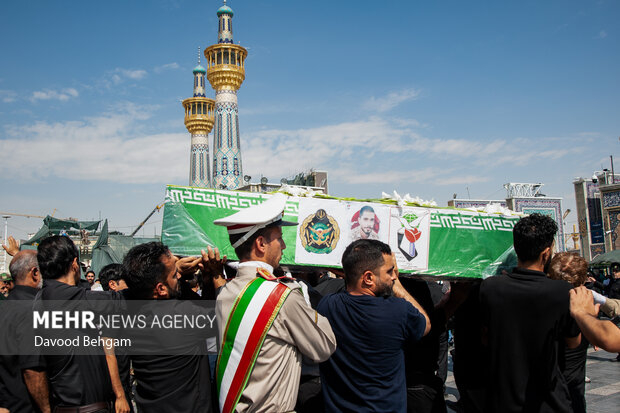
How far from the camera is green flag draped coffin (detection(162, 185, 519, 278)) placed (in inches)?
173

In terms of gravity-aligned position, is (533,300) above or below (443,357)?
above

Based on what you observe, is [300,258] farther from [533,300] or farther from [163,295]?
[533,300]

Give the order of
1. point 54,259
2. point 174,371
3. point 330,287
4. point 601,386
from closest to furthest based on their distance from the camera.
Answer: point 174,371, point 54,259, point 330,287, point 601,386

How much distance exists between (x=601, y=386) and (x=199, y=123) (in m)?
A: 27.9

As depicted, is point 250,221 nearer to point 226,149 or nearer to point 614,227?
point 226,149

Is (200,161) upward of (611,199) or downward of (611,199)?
upward

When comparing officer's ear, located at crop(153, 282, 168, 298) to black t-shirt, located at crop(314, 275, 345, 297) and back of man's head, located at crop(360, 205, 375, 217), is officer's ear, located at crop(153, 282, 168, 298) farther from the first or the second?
back of man's head, located at crop(360, 205, 375, 217)

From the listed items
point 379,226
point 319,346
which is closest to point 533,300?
point 319,346

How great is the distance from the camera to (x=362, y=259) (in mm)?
2850

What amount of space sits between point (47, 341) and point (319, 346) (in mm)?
1877

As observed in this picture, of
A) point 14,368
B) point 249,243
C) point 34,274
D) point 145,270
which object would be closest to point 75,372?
point 14,368

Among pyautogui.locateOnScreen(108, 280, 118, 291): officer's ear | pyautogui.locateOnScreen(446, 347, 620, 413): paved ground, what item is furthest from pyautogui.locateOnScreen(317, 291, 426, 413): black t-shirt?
pyautogui.locateOnScreen(446, 347, 620, 413): paved ground

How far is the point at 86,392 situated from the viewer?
10.4 feet

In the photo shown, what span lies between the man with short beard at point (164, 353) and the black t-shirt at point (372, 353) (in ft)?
2.89
